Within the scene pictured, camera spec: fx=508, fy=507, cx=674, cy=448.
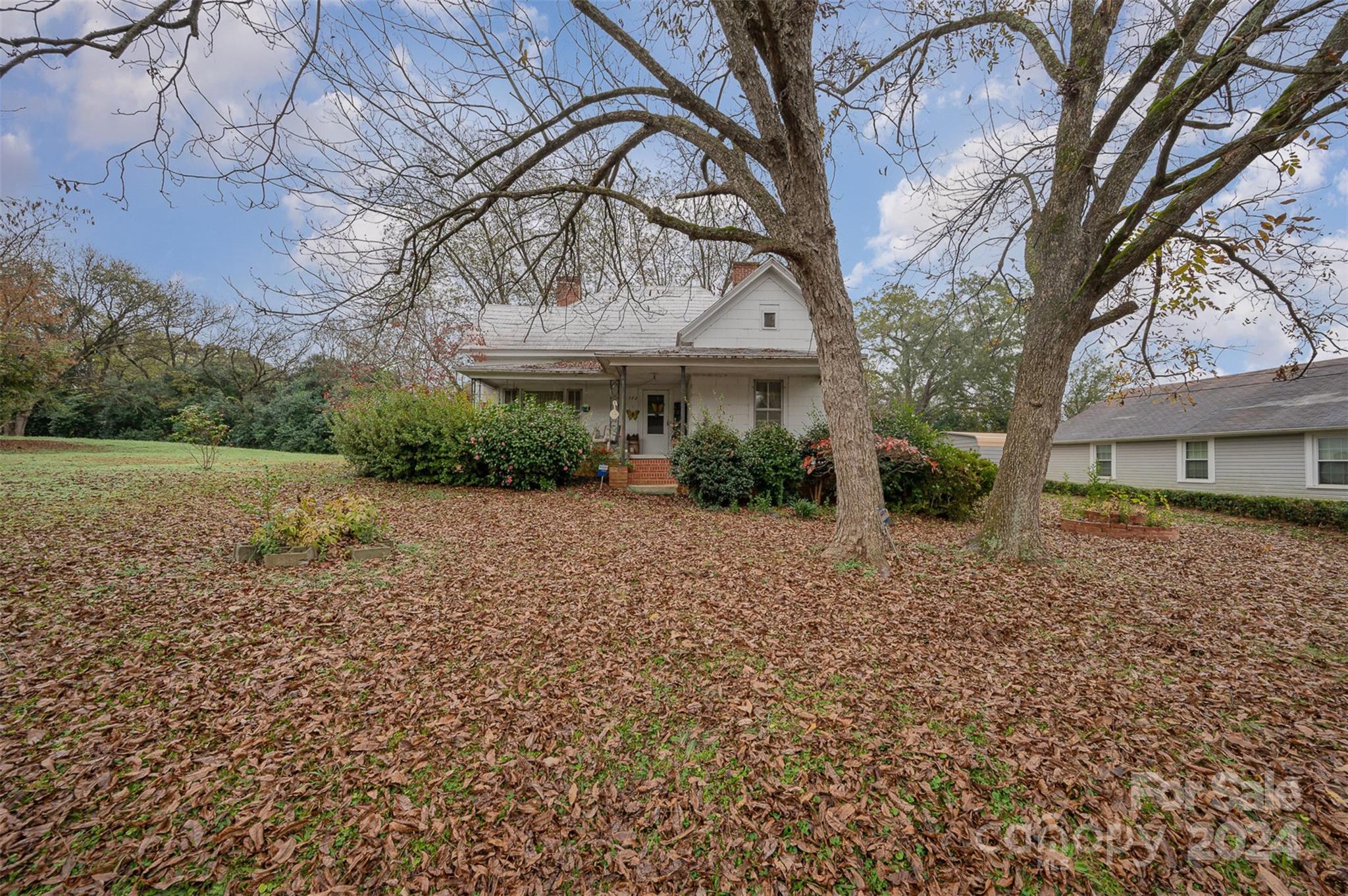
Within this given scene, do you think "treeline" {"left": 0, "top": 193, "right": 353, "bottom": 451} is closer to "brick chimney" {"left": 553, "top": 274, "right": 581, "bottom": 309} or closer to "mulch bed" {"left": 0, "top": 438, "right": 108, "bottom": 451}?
"mulch bed" {"left": 0, "top": 438, "right": 108, "bottom": 451}

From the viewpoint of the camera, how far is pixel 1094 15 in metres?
6.02

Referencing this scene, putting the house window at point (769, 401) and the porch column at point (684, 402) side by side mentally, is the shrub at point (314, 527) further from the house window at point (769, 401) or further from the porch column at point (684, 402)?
the house window at point (769, 401)

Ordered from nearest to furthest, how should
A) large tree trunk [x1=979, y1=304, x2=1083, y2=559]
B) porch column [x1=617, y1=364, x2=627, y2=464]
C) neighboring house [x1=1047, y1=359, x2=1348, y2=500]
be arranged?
large tree trunk [x1=979, y1=304, x2=1083, y2=559], porch column [x1=617, y1=364, x2=627, y2=464], neighboring house [x1=1047, y1=359, x2=1348, y2=500]

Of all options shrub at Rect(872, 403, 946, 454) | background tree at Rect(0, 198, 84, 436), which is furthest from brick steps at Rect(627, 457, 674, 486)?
background tree at Rect(0, 198, 84, 436)

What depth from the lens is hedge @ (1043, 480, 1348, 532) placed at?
464 inches

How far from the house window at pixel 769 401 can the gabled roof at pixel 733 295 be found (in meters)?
2.19

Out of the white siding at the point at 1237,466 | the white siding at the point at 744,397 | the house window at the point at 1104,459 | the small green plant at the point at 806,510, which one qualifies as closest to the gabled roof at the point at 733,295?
the white siding at the point at 744,397

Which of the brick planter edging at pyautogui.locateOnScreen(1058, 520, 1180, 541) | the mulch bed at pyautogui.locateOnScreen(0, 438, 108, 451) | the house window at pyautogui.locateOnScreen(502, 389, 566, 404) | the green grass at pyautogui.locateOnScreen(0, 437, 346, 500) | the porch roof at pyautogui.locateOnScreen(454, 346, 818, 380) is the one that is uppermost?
the porch roof at pyautogui.locateOnScreen(454, 346, 818, 380)

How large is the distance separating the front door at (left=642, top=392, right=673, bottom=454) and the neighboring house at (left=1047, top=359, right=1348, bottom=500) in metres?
9.50

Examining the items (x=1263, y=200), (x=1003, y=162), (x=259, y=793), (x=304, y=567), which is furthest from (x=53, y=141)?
(x=1263, y=200)

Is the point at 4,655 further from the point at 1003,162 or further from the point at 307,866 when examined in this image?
the point at 1003,162

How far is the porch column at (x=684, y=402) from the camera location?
1270 cm

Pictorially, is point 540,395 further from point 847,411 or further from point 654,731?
point 654,731

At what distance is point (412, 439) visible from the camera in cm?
1127
